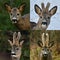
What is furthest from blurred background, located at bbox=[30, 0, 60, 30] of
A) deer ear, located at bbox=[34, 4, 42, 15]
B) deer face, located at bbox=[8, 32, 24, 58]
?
deer face, located at bbox=[8, 32, 24, 58]

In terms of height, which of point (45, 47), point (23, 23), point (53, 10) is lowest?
point (45, 47)

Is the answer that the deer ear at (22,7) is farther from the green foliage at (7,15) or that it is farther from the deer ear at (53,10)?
the deer ear at (53,10)

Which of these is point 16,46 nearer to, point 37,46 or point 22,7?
point 37,46

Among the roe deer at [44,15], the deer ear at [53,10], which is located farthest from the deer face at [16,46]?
the deer ear at [53,10]

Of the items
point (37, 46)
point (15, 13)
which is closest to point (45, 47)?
point (37, 46)

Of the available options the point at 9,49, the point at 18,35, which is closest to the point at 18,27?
the point at 18,35

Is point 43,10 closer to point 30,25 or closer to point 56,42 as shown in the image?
point 30,25

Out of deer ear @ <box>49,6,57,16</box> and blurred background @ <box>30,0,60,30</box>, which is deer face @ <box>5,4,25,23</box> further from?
deer ear @ <box>49,6,57,16</box>
